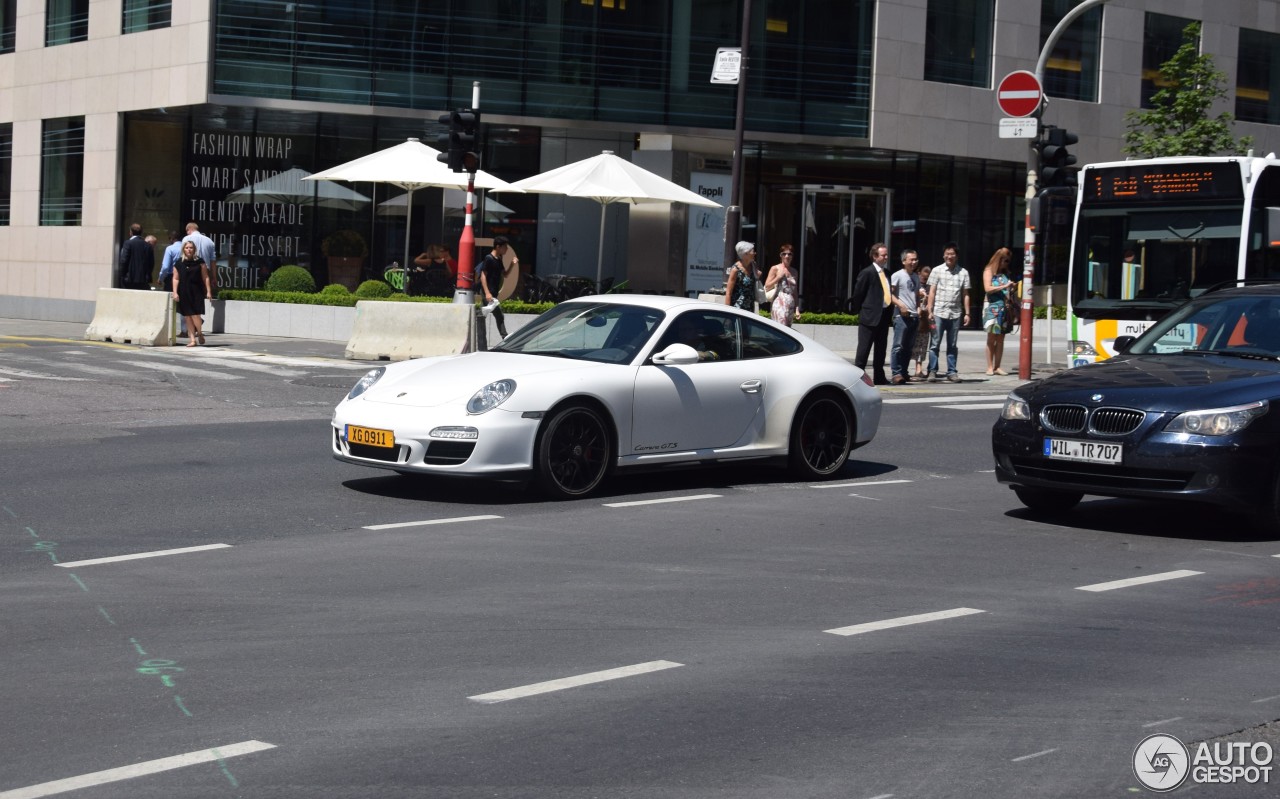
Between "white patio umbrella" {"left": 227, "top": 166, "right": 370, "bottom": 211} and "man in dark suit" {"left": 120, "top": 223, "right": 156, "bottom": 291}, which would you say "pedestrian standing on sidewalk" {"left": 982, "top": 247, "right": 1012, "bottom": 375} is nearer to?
"white patio umbrella" {"left": 227, "top": 166, "right": 370, "bottom": 211}

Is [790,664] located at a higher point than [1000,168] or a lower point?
lower

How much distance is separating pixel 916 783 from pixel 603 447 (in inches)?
243

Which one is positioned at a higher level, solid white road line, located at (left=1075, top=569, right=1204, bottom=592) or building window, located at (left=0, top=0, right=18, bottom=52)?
building window, located at (left=0, top=0, right=18, bottom=52)

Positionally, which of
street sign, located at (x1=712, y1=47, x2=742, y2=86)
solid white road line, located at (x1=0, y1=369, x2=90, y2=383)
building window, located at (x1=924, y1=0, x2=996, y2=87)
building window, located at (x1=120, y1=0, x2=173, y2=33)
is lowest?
solid white road line, located at (x1=0, y1=369, x2=90, y2=383)

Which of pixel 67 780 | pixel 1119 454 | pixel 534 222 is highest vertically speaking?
pixel 534 222

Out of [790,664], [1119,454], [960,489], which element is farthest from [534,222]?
[790,664]

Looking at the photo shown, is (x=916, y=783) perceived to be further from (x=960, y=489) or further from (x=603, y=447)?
(x=960, y=489)

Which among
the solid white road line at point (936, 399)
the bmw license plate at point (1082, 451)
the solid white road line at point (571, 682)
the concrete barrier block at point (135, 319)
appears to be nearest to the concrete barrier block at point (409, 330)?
the concrete barrier block at point (135, 319)

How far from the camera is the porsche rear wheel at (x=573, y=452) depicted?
35.0 ft

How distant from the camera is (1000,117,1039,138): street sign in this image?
22.2 m

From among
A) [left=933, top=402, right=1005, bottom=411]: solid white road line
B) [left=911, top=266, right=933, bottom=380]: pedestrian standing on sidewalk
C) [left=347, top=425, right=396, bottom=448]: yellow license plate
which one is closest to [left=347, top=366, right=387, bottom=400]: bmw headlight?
[left=347, top=425, right=396, bottom=448]: yellow license plate

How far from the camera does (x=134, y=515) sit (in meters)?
9.95

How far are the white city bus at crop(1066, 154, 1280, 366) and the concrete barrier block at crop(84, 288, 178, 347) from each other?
1368cm

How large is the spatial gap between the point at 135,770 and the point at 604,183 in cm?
2392
